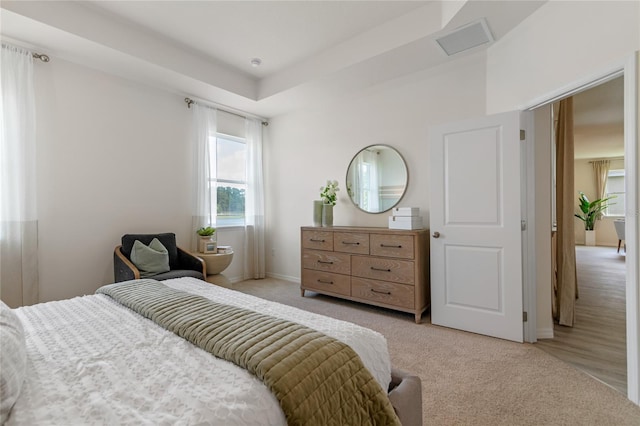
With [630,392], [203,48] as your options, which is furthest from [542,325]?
[203,48]

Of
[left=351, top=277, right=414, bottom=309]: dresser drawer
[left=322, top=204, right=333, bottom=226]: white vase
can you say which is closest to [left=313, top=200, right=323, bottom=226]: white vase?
[left=322, top=204, right=333, bottom=226]: white vase

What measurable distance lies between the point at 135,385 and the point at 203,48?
3596mm

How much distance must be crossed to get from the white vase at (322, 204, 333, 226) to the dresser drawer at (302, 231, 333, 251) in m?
0.25

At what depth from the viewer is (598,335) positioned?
8.80 ft

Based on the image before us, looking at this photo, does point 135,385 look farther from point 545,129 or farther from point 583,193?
point 583,193

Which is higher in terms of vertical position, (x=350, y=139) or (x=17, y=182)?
(x=350, y=139)

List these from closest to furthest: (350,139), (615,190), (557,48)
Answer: (557,48) < (350,139) < (615,190)

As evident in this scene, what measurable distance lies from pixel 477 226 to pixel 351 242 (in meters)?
1.34

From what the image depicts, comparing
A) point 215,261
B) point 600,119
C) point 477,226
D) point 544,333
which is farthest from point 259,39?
point 600,119

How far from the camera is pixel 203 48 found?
345 cm

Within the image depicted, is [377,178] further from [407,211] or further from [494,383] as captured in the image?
[494,383]

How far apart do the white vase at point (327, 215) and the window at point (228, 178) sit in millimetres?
1587

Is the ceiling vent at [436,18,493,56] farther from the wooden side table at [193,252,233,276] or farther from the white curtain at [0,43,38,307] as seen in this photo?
the white curtain at [0,43,38,307]

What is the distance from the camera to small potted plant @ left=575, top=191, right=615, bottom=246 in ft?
25.7
